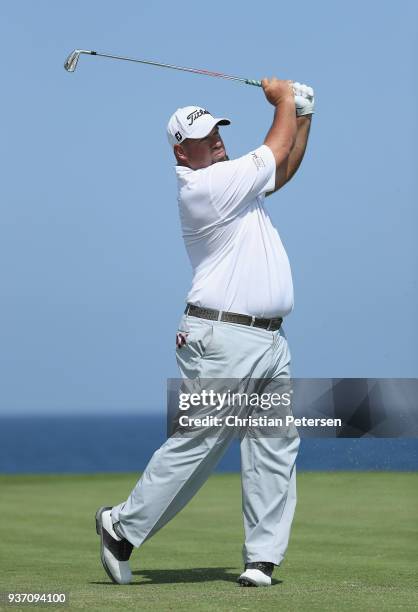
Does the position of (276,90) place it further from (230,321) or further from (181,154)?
(230,321)

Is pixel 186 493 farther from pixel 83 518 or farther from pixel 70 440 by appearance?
pixel 70 440

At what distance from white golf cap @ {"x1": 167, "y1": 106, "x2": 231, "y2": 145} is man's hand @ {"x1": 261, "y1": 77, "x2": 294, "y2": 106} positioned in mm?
219

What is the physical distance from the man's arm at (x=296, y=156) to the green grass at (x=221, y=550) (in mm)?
1681

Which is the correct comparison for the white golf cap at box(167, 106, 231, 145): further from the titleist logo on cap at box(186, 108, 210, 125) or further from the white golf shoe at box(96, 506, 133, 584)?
the white golf shoe at box(96, 506, 133, 584)

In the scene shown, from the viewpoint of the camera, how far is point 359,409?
6.55 meters

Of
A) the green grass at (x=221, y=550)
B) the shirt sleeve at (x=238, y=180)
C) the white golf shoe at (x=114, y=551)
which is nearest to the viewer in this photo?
the green grass at (x=221, y=550)

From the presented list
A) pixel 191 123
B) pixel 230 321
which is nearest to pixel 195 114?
pixel 191 123

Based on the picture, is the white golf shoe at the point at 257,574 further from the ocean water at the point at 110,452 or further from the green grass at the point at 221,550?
the ocean water at the point at 110,452

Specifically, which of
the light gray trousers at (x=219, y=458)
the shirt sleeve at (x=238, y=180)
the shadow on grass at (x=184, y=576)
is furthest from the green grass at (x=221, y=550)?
the shirt sleeve at (x=238, y=180)

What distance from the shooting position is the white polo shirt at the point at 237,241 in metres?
5.26

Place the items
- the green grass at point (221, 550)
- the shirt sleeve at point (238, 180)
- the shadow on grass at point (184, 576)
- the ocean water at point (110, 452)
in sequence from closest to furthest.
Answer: the green grass at point (221, 550), the shirt sleeve at point (238, 180), the shadow on grass at point (184, 576), the ocean water at point (110, 452)

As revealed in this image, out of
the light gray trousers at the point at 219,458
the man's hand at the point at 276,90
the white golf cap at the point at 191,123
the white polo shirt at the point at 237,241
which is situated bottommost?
the light gray trousers at the point at 219,458

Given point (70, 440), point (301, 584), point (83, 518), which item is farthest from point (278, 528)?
point (70, 440)

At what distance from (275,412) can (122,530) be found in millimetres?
809
